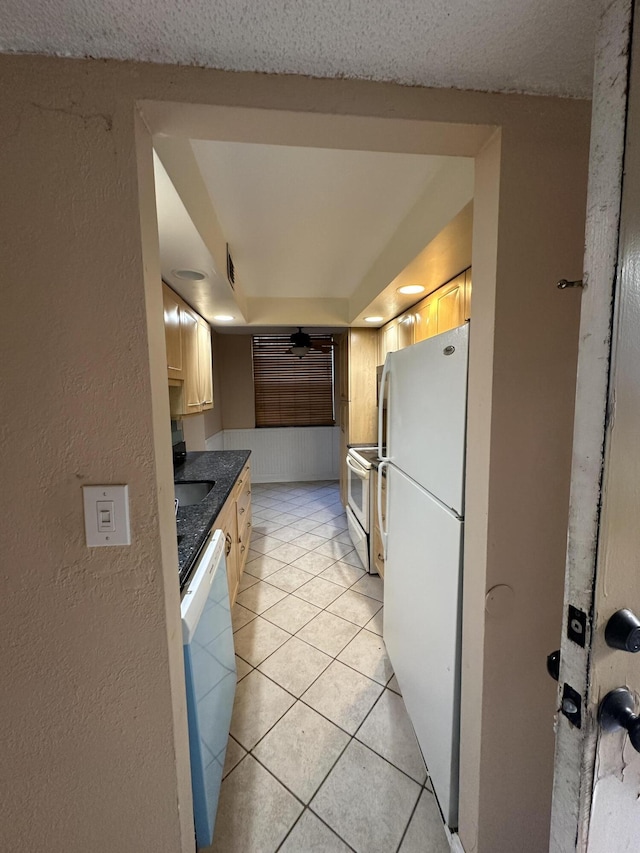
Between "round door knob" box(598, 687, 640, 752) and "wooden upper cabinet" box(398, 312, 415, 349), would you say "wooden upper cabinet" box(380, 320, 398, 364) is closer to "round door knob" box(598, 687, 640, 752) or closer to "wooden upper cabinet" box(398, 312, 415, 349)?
"wooden upper cabinet" box(398, 312, 415, 349)

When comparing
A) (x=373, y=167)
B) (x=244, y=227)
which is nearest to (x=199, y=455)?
(x=244, y=227)

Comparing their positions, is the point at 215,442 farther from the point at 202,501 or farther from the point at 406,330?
the point at 406,330

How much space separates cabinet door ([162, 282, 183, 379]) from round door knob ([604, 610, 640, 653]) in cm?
195

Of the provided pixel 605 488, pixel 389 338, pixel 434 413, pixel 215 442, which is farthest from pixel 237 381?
pixel 605 488

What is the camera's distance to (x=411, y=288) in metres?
2.08

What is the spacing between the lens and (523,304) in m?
0.81

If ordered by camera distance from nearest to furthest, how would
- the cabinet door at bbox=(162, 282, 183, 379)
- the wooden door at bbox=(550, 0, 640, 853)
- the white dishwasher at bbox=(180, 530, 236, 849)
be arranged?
1. the wooden door at bbox=(550, 0, 640, 853)
2. the white dishwasher at bbox=(180, 530, 236, 849)
3. the cabinet door at bbox=(162, 282, 183, 379)

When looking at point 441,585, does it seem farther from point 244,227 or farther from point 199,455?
point 199,455

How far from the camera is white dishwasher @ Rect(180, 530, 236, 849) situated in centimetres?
95

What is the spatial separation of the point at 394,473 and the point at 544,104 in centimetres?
129

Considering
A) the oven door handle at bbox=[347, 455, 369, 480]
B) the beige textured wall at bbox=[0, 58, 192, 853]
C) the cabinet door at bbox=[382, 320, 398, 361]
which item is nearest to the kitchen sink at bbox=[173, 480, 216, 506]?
the oven door handle at bbox=[347, 455, 369, 480]

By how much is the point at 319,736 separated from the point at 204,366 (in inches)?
97.3

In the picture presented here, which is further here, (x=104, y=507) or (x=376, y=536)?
(x=376, y=536)

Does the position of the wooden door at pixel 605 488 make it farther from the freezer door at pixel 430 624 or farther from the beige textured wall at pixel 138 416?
the freezer door at pixel 430 624
